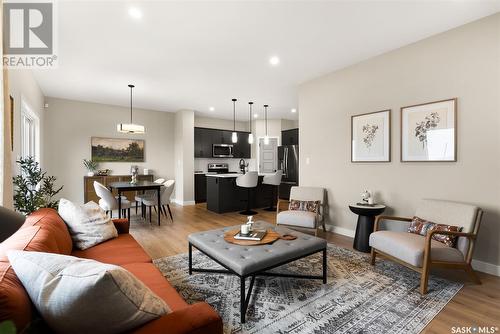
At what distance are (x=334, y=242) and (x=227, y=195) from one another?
284cm

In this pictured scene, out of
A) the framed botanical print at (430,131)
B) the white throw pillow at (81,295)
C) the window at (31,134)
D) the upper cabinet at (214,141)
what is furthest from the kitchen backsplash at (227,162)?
the white throw pillow at (81,295)

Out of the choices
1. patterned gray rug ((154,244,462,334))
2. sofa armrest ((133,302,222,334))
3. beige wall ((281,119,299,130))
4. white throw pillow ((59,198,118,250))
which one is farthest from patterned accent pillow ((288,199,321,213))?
beige wall ((281,119,299,130))

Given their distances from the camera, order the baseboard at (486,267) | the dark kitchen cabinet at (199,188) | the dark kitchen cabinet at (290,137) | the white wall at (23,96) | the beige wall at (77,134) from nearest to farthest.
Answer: the baseboard at (486,267), the white wall at (23,96), the beige wall at (77,134), the dark kitchen cabinet at (199,188), the dark kitchen cabinet at (290,137)

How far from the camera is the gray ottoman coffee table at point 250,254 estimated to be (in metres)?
1.81

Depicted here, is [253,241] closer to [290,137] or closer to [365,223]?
[365,223]

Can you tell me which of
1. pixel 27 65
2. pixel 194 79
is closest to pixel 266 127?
pixel 194 79

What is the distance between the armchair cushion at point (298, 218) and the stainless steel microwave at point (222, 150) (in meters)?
4.58

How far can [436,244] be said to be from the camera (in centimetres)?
232

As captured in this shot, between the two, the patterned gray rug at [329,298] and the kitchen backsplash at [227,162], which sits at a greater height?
the kitchen backsplash at [227,162]

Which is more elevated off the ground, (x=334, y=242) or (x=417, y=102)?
(x=417, y=102)

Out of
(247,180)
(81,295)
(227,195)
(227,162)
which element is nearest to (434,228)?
(81,295)

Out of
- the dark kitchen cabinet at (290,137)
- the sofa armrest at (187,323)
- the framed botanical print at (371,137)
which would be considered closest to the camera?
the sofa armrest at (187,323)

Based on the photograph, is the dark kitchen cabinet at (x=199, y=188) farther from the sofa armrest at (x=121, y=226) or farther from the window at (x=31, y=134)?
the sofa armrest at (x=121, y=226)

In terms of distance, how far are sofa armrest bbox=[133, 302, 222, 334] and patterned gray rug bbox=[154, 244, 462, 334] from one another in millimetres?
853
